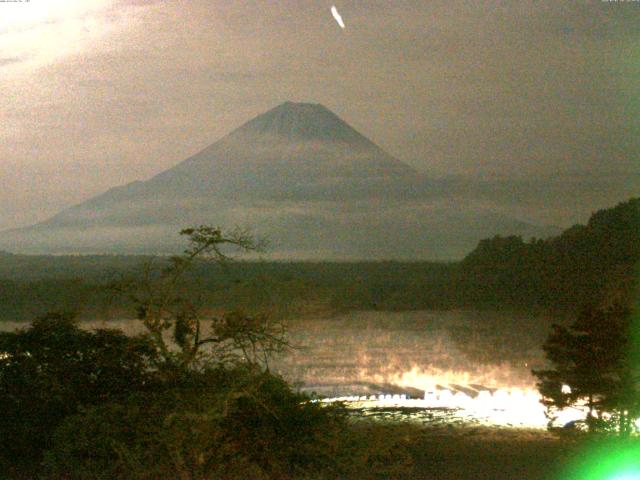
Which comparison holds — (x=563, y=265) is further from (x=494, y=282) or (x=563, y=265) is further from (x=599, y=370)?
(x=599, y=370)

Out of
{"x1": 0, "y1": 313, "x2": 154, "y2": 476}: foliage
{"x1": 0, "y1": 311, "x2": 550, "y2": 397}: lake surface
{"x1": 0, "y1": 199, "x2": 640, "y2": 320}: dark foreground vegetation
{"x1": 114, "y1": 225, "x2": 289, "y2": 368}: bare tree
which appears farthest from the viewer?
{"x1": 0, "y1": 199, "x2": 640, "y2": 320}: dark foreground vegetation

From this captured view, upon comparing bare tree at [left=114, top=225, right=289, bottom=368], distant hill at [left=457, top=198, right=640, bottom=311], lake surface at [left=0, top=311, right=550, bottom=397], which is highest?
distant hill at [left=457, top=198, right=640, bottom=311]

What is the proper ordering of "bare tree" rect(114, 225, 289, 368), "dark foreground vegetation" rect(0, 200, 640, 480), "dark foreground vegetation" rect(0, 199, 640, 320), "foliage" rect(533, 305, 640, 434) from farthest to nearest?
1. "dark foreground vegetation" rect(0, 199, 640, 320)
2. "foliage" rect(533, 305, 640, 434)
3. "bare tree" rect(114, 225, 289, 368)
4. "dark foreground vegetation" rect(0, 200, 640, 480)

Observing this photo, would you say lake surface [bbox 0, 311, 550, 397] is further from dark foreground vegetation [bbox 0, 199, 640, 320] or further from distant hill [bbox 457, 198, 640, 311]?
distant hill [bbox 457, 198, 640, 311]

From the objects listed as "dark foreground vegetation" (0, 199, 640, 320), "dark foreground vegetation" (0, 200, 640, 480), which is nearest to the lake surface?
"dark foreground vegetation" (0, 199, 640, 320)

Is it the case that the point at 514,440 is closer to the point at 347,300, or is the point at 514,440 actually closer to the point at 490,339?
the point at 490,339

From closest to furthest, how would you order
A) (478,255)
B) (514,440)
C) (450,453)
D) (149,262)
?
(149,262) < (450,453) < (514,440) < (478,255)

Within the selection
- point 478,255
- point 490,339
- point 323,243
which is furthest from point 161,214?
point 490,339
